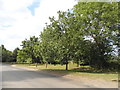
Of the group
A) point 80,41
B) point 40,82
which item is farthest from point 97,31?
point 40,82

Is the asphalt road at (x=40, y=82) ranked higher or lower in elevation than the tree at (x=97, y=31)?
lower

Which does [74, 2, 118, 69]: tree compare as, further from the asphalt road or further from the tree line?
the asphalt road

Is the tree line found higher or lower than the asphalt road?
higher

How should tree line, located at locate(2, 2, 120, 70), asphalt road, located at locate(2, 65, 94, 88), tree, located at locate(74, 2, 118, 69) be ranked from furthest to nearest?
1. tree line, located at locate(2, 2, 120, 70)
2. tree, located at locate(74, 2, 118, 69)
3. asphalt road, located at locate(2, 65, 94, 88)

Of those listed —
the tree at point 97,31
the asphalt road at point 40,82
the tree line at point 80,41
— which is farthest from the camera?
the tree line at point 80,41

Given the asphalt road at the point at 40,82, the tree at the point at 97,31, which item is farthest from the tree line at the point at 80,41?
the asphalt road at the point at 40,82

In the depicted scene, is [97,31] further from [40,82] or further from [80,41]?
[40,82]

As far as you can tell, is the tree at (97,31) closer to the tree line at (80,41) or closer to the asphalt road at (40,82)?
the tree line at (80,41)

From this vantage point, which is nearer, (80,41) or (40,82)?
(40,82)

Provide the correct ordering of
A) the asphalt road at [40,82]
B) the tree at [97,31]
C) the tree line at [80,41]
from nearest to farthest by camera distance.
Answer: the asphalt road at [40,82], the tree at [97,31], the tree line at [80,41]

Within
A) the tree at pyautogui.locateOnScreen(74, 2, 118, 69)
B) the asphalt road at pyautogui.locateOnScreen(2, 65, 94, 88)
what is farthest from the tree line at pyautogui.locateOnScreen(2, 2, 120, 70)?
the asphalt road at pyautogui.locateOnScreen(2, 65, 94, 88)

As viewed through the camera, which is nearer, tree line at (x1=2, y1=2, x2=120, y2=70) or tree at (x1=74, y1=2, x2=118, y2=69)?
tree at (x1=74, y1=2, x2=118, y2=69)

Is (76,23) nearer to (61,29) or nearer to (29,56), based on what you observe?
(61,29)

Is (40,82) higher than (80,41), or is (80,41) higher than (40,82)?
(80,41)
